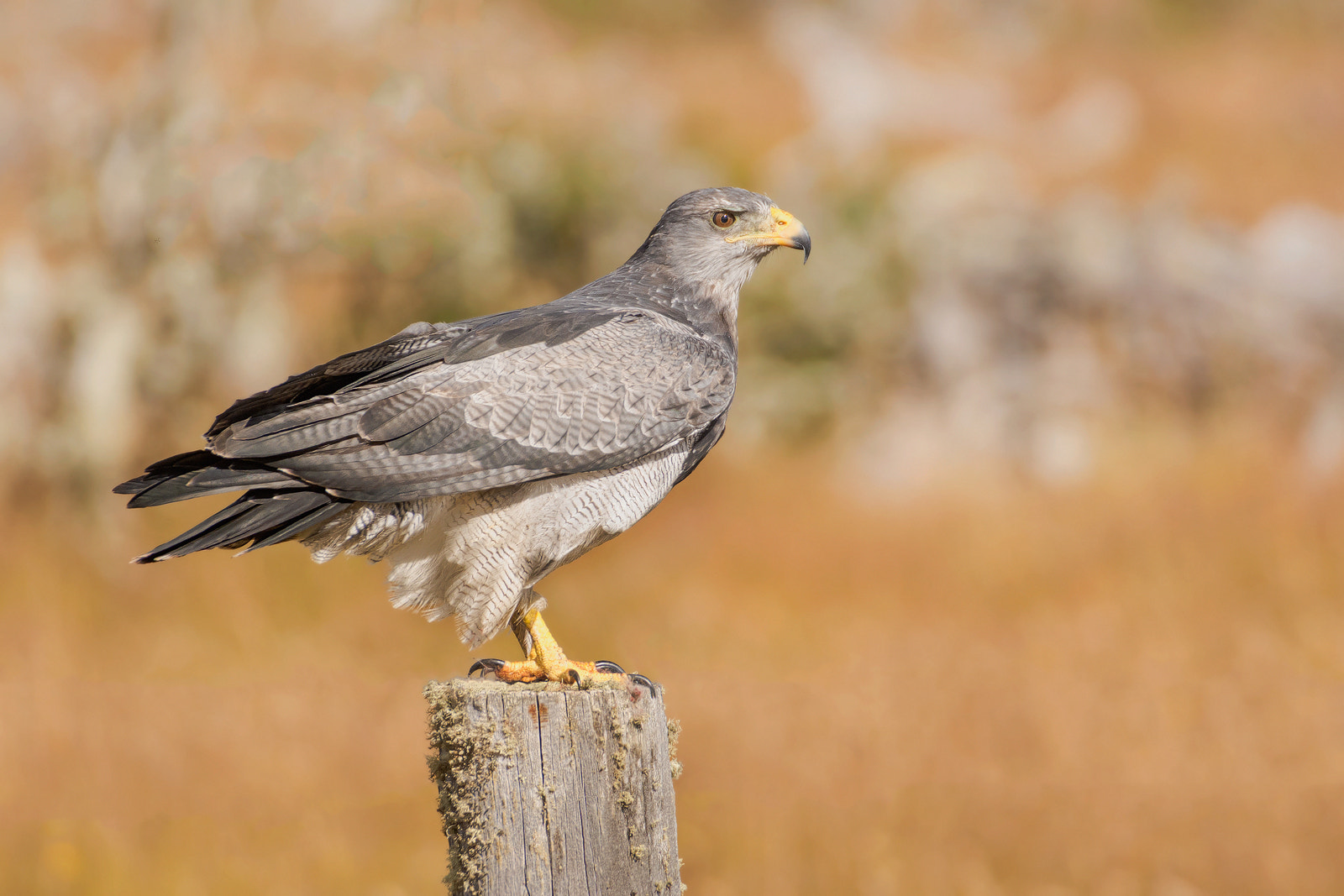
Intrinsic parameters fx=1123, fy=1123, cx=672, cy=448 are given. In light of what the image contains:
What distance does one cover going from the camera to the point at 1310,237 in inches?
558

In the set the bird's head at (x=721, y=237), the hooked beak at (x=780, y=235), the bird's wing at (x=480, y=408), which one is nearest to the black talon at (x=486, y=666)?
the bird's wing at (x=480, y=408)

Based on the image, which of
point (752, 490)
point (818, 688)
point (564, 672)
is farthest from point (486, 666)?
point (752, 490)

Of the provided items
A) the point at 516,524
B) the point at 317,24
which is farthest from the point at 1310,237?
the point at 317,24

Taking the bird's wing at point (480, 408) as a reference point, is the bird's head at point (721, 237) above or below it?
above

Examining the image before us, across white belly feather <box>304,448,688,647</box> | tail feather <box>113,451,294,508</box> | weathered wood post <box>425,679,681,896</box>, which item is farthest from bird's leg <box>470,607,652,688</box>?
tail feather <box>113,451,294,508</box>

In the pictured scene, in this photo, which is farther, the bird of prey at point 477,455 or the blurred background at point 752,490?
the blurred background at point 752,490

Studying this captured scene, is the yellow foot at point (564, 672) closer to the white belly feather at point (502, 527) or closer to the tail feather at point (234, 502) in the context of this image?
the white belly feather at point (502, 527)

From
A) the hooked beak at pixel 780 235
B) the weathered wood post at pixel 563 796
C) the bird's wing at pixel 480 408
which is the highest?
the hooked beak at pixel 780 235

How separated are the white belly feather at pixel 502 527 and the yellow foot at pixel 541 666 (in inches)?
5.5

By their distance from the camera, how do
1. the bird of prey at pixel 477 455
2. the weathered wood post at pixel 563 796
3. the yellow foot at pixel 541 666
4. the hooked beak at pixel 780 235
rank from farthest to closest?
the hooked beak at pixel 780 235 → the yellow foot at pixel 541 666 → the bird of prey at pixel 477 455 → the weathered wood post at pixel 563 796

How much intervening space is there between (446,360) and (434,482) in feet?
1.44

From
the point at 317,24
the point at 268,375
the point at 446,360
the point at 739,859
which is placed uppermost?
the point at 317,24

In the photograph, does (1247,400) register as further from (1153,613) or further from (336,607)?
(336,607)

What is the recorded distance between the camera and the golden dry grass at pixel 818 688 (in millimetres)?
5363
